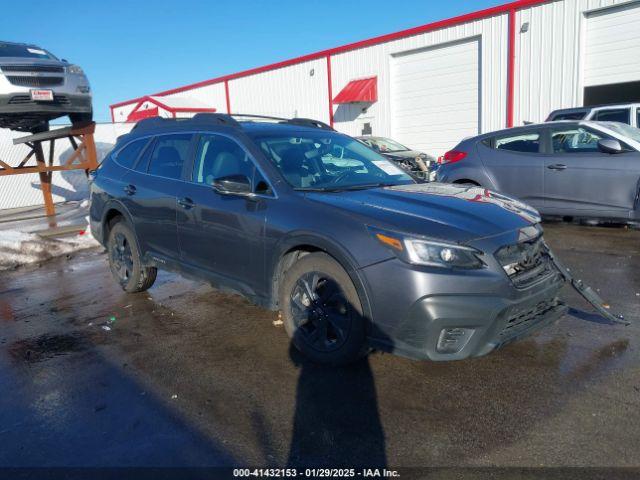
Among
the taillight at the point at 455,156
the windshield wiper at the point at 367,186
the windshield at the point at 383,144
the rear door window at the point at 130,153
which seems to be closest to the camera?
the windshield wiper at the point at 367,186

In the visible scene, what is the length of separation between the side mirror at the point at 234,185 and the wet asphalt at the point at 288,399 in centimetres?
122

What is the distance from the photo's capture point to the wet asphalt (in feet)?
8.50

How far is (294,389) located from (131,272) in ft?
9.43

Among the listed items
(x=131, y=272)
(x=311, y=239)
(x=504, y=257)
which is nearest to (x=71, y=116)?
(x=131, y=272)

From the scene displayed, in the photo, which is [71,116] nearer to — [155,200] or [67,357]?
[155,200]

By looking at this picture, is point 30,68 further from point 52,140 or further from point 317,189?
point 317,189

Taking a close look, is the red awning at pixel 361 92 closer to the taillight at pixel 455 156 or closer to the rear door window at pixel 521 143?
the taillight at pixel 455 156

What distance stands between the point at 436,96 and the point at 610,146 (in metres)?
11.7

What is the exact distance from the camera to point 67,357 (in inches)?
157

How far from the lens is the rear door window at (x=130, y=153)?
5254 millimetres

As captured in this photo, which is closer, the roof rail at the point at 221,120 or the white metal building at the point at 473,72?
the roof rail at the point at 221,120

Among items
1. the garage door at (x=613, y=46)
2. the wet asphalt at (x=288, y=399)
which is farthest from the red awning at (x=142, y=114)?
the wet asphalt at (x=288, y=399)

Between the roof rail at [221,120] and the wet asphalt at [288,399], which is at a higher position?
the roof rail at [221,120]

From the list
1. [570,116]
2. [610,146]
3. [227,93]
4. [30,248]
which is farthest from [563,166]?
[227,93]
